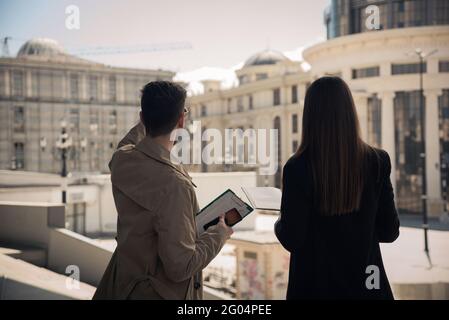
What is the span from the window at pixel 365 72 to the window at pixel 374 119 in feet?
4.89

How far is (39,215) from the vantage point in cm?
977

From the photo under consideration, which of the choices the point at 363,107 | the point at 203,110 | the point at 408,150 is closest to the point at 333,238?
the point at 408,150

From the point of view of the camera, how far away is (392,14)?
37031mm

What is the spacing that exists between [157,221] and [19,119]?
4994cm

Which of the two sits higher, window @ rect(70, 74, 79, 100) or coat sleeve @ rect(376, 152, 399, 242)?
window @ rect(70, 74, 79, 100)

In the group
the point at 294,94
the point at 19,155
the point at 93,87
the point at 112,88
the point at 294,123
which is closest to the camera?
the point at 19,155

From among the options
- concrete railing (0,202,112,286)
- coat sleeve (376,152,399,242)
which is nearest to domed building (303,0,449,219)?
concrete railing (0,202,112,286)

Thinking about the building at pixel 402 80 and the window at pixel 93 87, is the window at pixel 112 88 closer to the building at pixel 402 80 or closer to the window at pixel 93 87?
the window at pixel 93 87

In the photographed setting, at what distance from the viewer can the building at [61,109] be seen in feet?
159

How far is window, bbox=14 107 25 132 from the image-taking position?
4872 centimetres

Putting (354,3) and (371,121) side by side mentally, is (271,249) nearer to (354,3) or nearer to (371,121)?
(371,121)

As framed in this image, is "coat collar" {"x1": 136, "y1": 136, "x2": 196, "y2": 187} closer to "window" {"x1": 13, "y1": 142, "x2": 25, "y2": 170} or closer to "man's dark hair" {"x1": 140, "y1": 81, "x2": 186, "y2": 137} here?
"man's dark hair" {"x1": 140, "y1": 81, "x2": 186, "y2": 137}

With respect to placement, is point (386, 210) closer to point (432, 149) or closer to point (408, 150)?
point (432, 149)

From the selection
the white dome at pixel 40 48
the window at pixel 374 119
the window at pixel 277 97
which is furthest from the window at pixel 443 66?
the white dome at pixel 40 48
